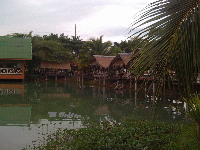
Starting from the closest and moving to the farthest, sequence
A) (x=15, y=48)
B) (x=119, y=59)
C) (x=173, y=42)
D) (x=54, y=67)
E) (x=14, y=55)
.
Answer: (x=173, y=42) → (x=119, y=59) → (x=14, y=55) → (x=15, y=48) → (x=54, y=67)

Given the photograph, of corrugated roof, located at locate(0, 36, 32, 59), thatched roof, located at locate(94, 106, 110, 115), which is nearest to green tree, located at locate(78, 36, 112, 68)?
corrugated roof, located at locate(0, 36, 32, 59)

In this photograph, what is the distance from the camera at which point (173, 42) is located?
125 cm

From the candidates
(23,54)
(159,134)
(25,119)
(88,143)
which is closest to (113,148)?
(88,143)

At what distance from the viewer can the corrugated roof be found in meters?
18.5

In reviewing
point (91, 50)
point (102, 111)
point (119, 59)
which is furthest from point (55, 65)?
point (102, 111)

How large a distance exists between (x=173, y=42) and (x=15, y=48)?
19.7 meters

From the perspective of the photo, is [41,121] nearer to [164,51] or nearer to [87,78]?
[164,51]

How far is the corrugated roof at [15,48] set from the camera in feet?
60.7

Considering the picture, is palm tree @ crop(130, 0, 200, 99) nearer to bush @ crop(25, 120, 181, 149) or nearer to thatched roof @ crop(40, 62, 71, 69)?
bush @ crop(25, 120, 181, 149)

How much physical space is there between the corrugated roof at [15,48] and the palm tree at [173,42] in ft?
60.9

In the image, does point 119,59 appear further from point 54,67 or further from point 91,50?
point 54,67

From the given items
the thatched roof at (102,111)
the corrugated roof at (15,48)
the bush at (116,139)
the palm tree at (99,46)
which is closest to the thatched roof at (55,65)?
the palm tree at (99,46)

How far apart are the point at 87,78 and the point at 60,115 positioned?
16.9 metres

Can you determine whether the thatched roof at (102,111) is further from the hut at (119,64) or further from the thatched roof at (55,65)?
the thatched roof at (55,65)
